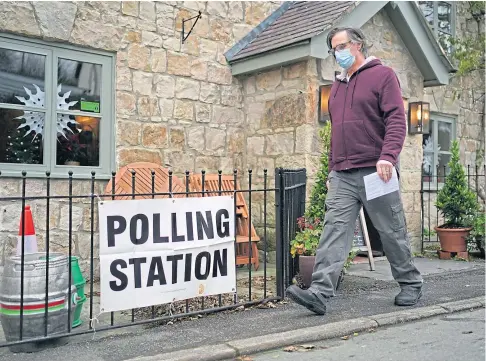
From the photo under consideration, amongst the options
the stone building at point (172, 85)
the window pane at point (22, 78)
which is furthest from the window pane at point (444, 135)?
the window pane at point (22, 78)

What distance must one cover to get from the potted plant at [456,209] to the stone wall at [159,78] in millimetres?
2600

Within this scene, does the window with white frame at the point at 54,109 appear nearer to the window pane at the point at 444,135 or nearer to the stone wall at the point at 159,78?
the stone wall at the point at 159,78

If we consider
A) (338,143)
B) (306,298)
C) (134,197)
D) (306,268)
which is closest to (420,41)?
(338,143)

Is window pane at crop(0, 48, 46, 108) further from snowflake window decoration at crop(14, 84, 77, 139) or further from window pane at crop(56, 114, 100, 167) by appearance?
window pane at crop(56, 114, 100, 167)

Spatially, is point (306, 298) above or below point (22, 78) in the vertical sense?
below

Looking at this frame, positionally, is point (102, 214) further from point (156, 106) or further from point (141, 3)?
point (141, 3)

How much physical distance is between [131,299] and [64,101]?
128 inches

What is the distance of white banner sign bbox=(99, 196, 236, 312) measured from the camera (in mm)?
4004

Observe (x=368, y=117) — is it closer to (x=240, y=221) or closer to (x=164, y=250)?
(x=164, y=250)

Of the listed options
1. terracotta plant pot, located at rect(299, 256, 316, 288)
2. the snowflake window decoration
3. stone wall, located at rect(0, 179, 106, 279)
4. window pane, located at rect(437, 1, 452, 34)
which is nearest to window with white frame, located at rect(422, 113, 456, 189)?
window pane, located at rect(437, 1, 452, 34)

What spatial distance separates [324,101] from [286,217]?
8.03ft

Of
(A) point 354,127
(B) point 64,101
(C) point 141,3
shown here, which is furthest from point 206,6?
(A) point 354,127

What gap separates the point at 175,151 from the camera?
7293mm

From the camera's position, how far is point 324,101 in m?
7.13
